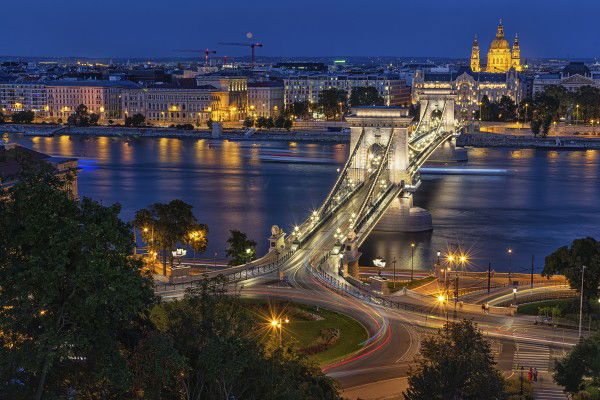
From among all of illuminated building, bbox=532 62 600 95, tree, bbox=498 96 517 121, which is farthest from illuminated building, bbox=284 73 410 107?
illuminated building, bbox=532 62 600 95

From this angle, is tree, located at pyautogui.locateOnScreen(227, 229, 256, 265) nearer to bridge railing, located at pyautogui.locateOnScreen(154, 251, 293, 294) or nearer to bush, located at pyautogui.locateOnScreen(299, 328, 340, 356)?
bridge railing, located at pyautogui.locateOnScreen(154, 251, 293, 294)

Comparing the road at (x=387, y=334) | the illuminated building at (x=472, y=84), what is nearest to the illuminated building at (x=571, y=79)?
the illuminated building at (x=472, y=84)

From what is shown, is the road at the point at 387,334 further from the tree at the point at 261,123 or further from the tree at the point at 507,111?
the tree at the point at 507,111

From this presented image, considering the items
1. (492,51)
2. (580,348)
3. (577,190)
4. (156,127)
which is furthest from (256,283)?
(492,51)

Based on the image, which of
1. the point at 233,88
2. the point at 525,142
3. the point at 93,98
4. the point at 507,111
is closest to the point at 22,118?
the point at 93,98

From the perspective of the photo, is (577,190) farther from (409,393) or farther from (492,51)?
(492,51)
